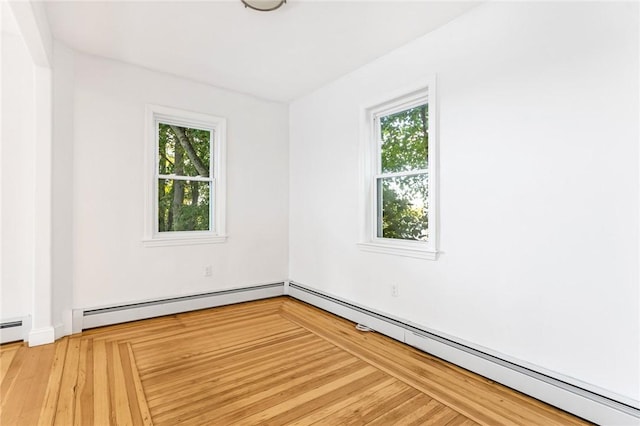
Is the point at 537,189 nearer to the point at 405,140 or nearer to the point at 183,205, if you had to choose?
the point at 405,140

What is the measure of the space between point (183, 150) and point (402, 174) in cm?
250

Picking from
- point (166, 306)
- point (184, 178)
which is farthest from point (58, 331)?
Result: point (184, 178)

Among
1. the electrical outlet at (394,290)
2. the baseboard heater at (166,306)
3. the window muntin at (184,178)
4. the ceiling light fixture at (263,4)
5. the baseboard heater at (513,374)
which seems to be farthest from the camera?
the window muntin at (184,178)

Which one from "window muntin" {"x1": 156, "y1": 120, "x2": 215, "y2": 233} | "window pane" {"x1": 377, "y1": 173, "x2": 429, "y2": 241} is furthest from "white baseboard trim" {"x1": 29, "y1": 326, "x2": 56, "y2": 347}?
"window pane" {"x1": 377, "y1": 173, "x2": 429, "y2": 241}

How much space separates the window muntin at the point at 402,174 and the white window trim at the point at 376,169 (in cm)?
4

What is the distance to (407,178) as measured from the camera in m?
3.09

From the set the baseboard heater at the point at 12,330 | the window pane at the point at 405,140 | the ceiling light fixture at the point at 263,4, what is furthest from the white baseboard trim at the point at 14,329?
the window pane at the point at 405,140

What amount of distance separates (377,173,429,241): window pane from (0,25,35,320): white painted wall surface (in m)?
3.13

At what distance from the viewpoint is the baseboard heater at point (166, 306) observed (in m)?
3.17

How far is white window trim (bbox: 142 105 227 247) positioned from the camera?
11.5 feet

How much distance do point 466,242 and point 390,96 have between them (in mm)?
1501

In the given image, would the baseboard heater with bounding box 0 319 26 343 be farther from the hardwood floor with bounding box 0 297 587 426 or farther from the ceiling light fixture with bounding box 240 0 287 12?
the ceiling light fixture with bounding box 240 0 287 12

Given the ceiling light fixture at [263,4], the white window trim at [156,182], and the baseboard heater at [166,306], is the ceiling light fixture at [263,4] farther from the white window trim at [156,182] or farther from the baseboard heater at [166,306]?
the baseboard heater at [166,306]

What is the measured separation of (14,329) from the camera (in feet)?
9.37
